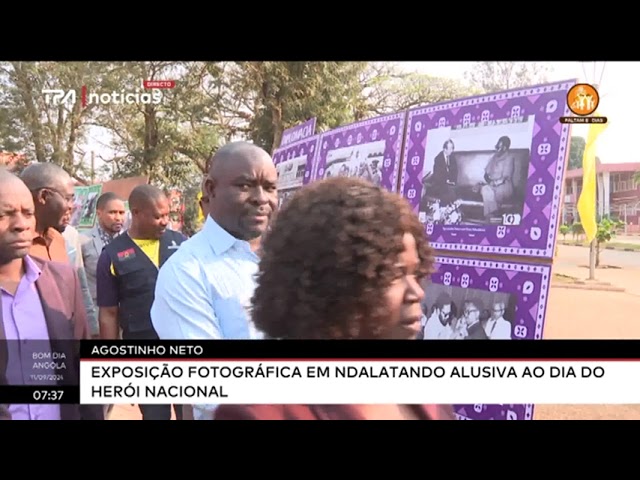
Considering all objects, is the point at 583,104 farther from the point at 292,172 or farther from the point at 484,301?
the point at 292,172

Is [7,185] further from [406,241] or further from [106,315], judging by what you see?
[406,241]

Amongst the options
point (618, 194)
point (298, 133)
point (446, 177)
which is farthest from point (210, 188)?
point (618, 194)

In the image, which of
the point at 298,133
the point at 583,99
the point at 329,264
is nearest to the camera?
the point at 329,264

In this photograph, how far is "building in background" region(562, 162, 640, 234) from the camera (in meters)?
2.99

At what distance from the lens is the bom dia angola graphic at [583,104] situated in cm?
297

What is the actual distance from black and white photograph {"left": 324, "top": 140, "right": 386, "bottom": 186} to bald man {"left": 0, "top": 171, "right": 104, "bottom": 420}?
134cm

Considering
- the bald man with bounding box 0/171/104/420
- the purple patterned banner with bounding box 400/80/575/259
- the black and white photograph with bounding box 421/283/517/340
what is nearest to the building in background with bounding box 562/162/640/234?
the purple patterned banner with bounding box 400/80/575/259

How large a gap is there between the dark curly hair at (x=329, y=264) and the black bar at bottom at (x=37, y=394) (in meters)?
0.98

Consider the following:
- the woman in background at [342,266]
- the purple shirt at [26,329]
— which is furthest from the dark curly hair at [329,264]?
the purple shirt at [26,329]

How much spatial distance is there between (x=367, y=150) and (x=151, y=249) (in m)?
1.14

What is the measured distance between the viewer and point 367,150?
3102mm

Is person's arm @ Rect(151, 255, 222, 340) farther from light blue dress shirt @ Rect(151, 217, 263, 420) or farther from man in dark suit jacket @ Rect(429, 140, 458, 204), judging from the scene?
man in dark suit jacket @ Rect(429, 140, 458, 204)

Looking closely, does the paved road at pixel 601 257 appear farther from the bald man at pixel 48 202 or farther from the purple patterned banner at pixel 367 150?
the bald man at pixel 48 202
